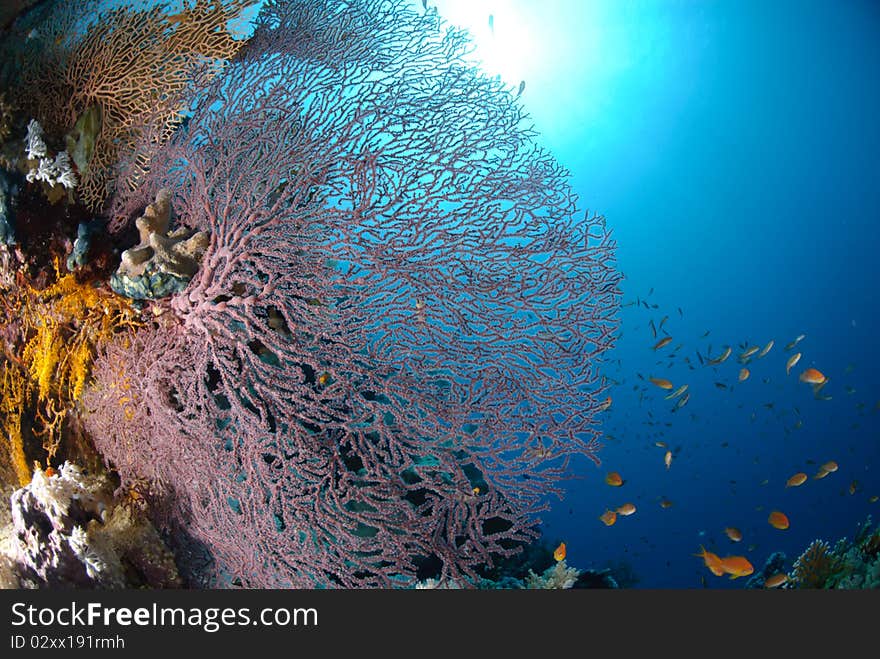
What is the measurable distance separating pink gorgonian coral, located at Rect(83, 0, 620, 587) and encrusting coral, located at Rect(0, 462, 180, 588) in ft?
1.64

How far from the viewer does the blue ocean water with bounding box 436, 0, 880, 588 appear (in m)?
13.2

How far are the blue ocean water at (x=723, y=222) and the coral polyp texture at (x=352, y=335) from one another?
18.4ft

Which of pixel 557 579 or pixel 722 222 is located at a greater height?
pixel 722 222

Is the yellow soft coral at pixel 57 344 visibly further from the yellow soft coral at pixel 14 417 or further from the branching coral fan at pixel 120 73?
the branching coral fan at pixel 120 73

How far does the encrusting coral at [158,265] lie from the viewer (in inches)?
101

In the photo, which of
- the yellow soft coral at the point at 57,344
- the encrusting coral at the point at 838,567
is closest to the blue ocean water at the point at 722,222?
the encrusting coral at the point at 838,567

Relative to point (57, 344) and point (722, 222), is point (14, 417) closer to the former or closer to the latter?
point (57, 344)

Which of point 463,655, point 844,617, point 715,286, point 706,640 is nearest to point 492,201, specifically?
point 463,655

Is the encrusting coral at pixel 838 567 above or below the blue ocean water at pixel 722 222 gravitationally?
below

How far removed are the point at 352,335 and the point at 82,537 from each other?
101 inches

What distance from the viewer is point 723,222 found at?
23469mm

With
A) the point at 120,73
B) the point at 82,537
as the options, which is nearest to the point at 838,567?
the point at 82,537

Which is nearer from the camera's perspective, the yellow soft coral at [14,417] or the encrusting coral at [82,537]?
the encrusting coral at [82,537]

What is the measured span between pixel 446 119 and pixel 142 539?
3.66 meters
